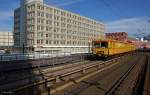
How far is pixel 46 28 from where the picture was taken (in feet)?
336

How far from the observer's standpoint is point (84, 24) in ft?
430

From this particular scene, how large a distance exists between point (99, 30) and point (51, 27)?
48351mm

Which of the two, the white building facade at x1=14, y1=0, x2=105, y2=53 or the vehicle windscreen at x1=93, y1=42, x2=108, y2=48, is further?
the white building facade at x1=14, y1=0, x2=105, y2=53

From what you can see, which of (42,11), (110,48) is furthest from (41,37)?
(110,48)

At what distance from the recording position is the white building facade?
99.5 m

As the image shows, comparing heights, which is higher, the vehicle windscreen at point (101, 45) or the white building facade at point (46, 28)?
the white building facade at point (46, 28)

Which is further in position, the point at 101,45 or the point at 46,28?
the point at 46,28

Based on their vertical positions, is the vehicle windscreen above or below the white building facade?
below

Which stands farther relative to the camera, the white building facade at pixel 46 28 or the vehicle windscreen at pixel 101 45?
the white building facade at pixel 46 28

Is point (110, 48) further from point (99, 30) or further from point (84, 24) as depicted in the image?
point (99, 30)

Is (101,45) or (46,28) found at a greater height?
(46,28)

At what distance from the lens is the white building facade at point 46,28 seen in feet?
326

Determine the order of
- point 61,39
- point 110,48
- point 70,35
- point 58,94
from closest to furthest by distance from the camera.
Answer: point 58,94 < point 110,48 < point 61,39 < point 70,35

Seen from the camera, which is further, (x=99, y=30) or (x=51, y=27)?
(x=99, y=30)
